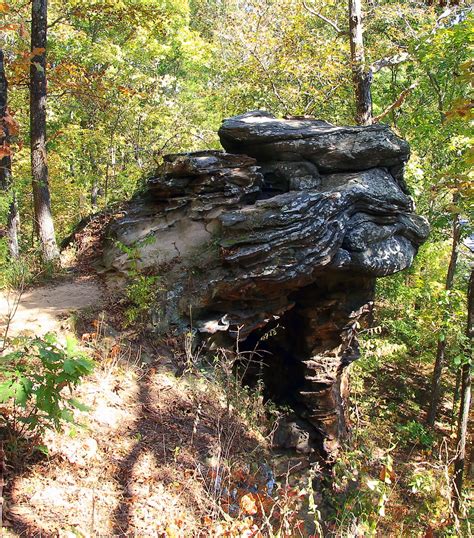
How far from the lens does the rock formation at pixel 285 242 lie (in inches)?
280

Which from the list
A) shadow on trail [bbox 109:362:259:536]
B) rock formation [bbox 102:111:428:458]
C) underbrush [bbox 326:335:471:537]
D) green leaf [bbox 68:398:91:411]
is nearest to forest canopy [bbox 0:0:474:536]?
underbrush [bbox 326:335:471:537]

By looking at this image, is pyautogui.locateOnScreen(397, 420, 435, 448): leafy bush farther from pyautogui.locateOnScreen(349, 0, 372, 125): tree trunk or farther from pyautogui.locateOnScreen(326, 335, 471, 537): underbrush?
pyautogui.locateOnScreen(349, 0, 372, 125): tree trunk

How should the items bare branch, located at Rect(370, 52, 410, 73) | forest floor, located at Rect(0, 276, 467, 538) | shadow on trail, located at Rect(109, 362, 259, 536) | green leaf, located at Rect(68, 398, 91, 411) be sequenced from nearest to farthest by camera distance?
green leaf, located at Rect(68, 398, 91, 411), forest floor, located at Rect(0, 276, 467, 538), shadow on trail, located at Rect(109, 362, 259, 536), bare branch, located at Rect(370, 52, 410, 73)

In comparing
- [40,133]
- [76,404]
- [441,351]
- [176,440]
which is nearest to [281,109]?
[40,133]

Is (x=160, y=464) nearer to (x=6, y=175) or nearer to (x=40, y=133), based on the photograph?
(x=6, y=175)

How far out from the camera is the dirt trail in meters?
6.21

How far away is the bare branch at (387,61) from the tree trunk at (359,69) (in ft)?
0.84

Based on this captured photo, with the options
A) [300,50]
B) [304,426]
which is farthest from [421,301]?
[300,50]

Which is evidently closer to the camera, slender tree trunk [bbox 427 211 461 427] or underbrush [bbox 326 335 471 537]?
underbrush [bbox 326 335 471 537]

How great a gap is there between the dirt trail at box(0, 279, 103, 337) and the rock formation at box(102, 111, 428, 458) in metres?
0.72

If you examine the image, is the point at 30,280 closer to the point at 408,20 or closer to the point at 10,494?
the point at 10,494

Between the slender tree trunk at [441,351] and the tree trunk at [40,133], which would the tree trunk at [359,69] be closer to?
the slender tree trunk at [441,351]

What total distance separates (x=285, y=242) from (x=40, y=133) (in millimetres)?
5330

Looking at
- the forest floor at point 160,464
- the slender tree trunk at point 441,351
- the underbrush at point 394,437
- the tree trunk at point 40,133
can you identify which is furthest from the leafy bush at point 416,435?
the tree trunk at point 40,133
